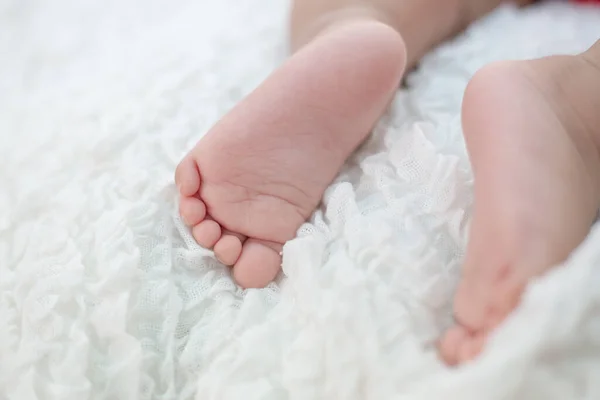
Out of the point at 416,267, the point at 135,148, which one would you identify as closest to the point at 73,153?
the point at 135,148

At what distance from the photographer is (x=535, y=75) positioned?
0.47 metres

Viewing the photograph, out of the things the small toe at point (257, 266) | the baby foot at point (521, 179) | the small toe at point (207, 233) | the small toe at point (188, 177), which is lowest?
the small toe at point (257, 266)

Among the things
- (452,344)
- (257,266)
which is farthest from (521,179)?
(257,266)

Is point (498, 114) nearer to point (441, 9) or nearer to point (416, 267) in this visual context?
point (416, 267)

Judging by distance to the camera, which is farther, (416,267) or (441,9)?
(441,9)

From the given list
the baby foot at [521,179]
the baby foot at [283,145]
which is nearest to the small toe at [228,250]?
the baby foot at [283,145]

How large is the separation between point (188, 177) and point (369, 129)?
0.55ft

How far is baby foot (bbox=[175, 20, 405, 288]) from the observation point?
536mm

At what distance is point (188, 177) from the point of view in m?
0.54

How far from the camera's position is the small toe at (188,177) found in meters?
0.54

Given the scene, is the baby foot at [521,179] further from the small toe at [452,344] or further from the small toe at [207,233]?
the small toe at [207,233]

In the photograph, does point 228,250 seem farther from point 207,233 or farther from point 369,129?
point 369,129

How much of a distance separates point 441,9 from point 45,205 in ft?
1.40

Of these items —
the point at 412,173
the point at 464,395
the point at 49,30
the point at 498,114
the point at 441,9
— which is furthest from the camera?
the point at 49,30
